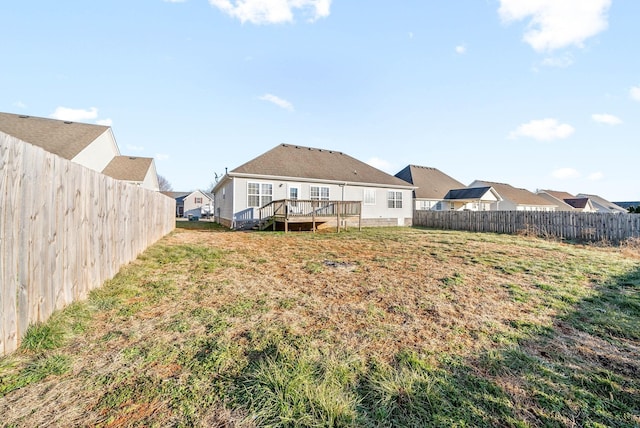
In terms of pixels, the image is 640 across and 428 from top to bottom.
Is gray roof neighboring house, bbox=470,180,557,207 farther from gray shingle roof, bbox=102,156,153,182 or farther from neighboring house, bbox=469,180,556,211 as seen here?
gray shingle roof, bbox=102,156,153,182

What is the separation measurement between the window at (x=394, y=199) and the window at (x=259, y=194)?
9.18 m

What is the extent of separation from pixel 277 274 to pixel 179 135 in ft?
64.3

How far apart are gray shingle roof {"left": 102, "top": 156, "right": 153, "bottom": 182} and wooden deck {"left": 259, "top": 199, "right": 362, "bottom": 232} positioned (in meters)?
10.8

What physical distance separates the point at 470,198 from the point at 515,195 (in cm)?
1286

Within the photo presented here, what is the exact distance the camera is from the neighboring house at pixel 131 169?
18.0 meters

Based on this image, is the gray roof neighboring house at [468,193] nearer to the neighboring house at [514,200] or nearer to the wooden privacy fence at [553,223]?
the neighboring house at [514,200]

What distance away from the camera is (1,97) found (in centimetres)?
1605

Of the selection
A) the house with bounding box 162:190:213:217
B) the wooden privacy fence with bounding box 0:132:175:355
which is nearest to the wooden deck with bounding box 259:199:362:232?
the wooden privacy fence with bounding box 0:132:175:355

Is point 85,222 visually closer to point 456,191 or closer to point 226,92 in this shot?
point 226,92

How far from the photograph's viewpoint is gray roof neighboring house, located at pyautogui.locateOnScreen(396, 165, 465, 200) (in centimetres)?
2659

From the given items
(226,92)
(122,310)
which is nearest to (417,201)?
(226,92)

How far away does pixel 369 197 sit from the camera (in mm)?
18641

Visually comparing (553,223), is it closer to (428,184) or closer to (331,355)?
(331,355)

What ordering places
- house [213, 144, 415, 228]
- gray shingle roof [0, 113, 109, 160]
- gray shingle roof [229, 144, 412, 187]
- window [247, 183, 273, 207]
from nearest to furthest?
gray shingle roof [0, 113, 109, 160]
house [213, 144, 415, 228]
window [247, 183, 273, 207]
gray shingle roof [229, 144, 412, 187]
